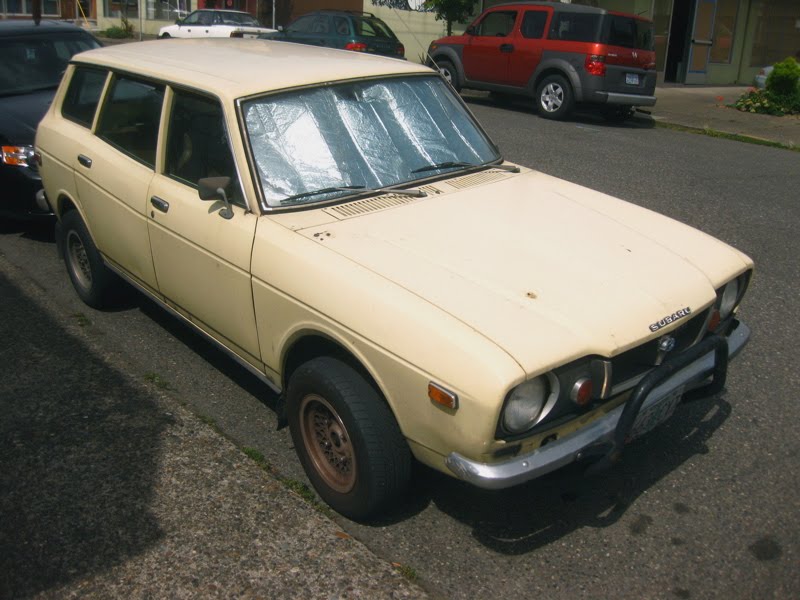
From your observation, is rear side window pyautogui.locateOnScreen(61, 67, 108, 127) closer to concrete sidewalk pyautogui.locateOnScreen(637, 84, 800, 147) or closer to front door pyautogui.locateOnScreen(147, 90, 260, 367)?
front door pyautogui.locateOnScreen(147, 90, 260, 367)

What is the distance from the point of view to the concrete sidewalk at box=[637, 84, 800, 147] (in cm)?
1362

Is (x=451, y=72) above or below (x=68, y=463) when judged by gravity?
above

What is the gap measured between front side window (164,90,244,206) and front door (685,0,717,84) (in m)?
18.7

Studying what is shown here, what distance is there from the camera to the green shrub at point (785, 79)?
1548 centimetres

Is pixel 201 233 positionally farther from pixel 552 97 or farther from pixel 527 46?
pixel 527 46

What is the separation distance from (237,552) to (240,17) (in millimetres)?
24571

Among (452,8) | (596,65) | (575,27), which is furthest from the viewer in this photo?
(452,8)

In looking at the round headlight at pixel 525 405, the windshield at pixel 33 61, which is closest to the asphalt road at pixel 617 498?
the round headlight at pixel 525 405

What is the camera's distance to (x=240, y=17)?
25484 mm

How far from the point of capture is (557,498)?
12.2ft

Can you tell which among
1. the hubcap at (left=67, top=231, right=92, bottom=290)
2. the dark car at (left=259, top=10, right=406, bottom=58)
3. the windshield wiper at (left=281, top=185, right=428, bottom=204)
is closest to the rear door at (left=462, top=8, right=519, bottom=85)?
the dark car at (left=259, top=10, right=406, bottom=58)

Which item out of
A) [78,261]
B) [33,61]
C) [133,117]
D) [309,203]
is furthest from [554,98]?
[309,203]

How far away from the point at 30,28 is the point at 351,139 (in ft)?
18.1

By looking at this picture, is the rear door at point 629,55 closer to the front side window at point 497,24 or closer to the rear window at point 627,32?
the rear window at point 627,32
